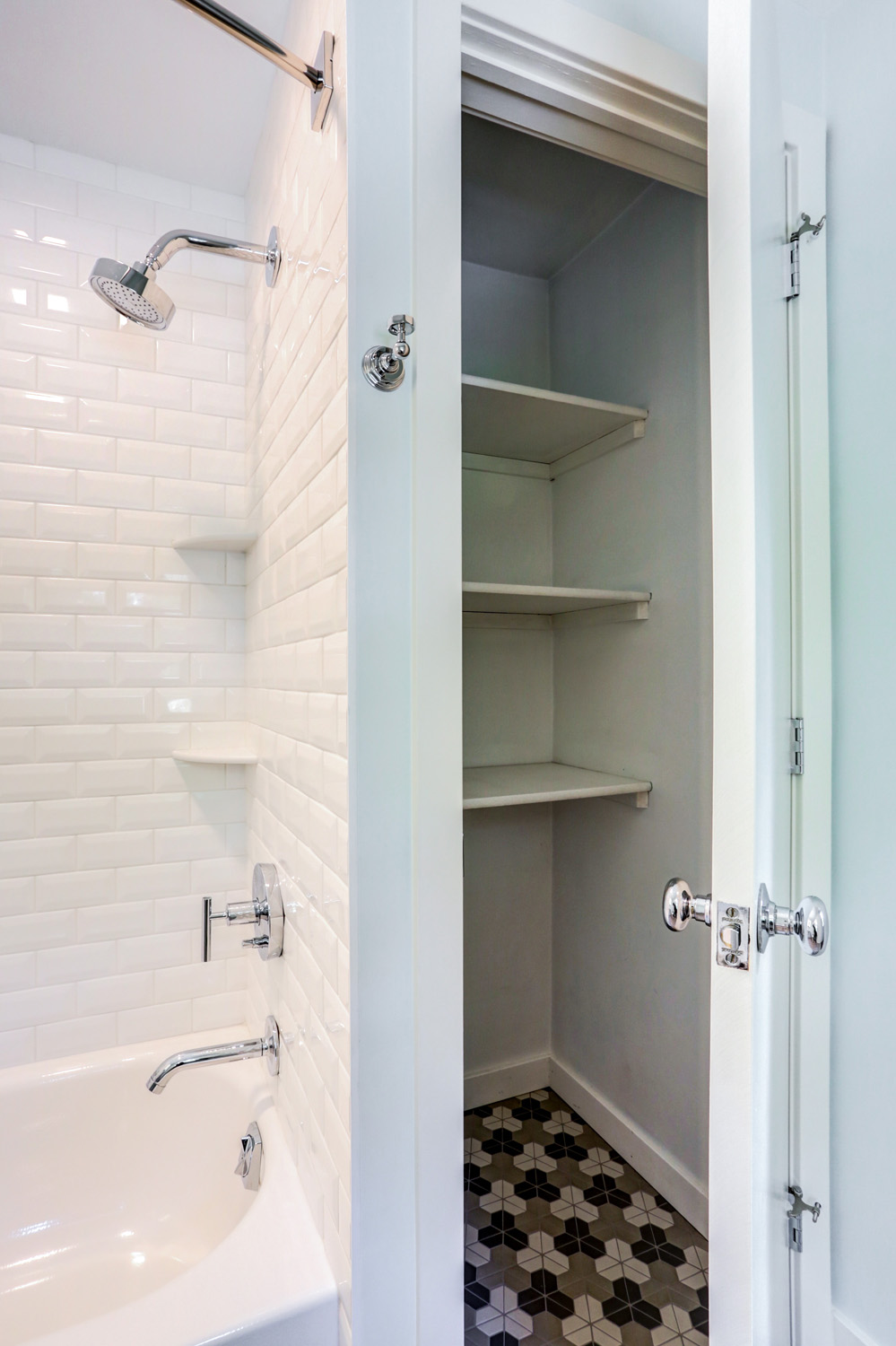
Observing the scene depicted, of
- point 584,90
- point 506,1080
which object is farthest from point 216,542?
point 506,1080

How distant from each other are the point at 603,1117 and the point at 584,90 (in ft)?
7.16

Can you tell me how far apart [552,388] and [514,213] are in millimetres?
470

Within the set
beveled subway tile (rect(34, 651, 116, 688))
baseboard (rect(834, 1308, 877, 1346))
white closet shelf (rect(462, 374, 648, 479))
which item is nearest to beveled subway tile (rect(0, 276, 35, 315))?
beveled subway tile (rect(34, 651, 116, 688))

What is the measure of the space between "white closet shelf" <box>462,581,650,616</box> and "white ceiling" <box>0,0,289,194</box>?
104 cm

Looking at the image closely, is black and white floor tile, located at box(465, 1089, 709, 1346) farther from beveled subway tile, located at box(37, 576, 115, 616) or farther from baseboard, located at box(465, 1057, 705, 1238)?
beveled subway tile, located at box(37, 576, 115, 616)

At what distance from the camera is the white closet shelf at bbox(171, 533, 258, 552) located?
151cm

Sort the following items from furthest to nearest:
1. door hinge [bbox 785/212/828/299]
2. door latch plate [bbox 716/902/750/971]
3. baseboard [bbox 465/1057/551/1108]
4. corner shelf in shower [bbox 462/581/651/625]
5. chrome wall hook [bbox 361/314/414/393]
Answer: baseboard [bbox 465/1057/551/1108] < corner shelf in shower [bbox 462/581/651/625] < door hinge [bbox 785/212/828/299] < chrome wall hook [bbox 361/314/414/393] < door latch plate [bbox 716/902/750/971]

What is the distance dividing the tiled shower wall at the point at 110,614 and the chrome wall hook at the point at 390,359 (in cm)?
95

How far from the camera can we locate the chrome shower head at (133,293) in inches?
46.4

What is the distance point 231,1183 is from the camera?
1.37m

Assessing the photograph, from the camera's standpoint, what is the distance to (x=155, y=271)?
125 centimetres

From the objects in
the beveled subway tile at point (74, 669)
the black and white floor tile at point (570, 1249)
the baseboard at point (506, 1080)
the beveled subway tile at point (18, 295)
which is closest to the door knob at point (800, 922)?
the black and white floor tile at point (570, 1249)

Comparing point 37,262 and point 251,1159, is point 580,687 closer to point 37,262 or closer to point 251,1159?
point 251,1159

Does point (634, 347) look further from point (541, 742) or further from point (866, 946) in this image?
→ point (866, 946)
